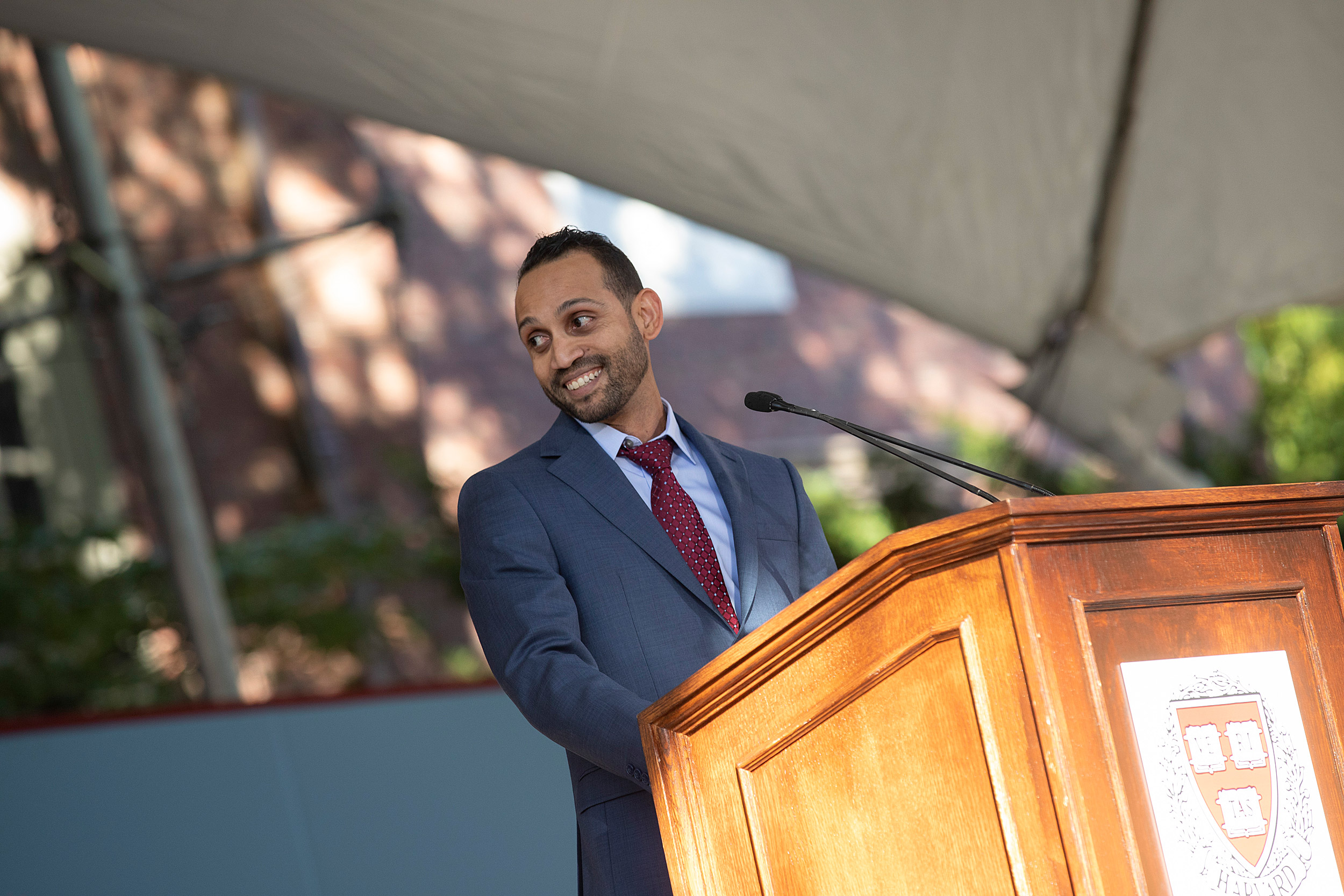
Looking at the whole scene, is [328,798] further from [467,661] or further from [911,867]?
[467,661]

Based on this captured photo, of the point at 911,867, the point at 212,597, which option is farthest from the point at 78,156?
the point at 911,867

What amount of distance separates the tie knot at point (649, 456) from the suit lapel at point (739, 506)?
75mm

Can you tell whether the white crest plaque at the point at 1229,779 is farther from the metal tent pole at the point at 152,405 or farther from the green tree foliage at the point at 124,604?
the green tree foliage at the point at 124,604

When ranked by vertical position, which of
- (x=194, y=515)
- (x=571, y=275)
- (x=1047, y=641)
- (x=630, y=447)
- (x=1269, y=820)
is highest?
(x=194, y=515)

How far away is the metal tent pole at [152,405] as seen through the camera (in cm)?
554

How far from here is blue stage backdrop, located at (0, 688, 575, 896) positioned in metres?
2.48

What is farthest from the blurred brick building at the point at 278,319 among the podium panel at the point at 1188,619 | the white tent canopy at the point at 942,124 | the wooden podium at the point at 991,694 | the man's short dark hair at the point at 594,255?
the podium panel at the point at 1188,619

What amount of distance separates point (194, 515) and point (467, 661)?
291cm

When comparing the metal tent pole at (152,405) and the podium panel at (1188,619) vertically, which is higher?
the metal tent pole at (152,405)

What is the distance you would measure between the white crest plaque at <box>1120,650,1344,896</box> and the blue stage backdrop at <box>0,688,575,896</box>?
1996 mm

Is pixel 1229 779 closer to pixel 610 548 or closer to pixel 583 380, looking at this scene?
pixel 610 548

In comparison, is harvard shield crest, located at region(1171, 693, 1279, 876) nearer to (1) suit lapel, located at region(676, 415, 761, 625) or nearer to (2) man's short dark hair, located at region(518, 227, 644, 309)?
(1) suit lapel, located at region(676, 415, 761, 625)

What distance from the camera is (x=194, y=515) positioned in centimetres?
569

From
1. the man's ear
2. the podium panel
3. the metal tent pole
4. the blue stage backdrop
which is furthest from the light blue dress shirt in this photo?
the metal tent pole
